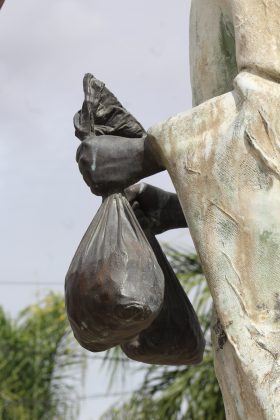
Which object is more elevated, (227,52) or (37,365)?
(227,52)

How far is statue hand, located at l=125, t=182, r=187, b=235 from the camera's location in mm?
2965

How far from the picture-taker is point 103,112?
2863mm

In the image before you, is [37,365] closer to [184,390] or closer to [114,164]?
[184,390]

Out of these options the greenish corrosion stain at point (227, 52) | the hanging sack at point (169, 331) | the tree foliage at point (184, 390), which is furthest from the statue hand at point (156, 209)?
the tree foliage at point (184, 390)

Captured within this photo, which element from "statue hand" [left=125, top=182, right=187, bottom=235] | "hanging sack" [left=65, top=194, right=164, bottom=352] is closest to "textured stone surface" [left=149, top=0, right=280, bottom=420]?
"hanging sack" [left=65, top=194, right=164, bottom=352]

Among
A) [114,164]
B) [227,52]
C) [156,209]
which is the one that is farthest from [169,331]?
[227,52]

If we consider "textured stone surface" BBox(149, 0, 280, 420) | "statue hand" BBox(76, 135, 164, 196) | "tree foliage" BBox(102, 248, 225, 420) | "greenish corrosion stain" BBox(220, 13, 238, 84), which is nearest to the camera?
"textured stone surface" BBox(149, 0, 280, 420)

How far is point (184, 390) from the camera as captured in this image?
29.3ft

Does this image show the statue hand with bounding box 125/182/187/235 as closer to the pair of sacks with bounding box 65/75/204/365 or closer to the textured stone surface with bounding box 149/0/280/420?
the pair of sacks with bounding box 65/75/204/365

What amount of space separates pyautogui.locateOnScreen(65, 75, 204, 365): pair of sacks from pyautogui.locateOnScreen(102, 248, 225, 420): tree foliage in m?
5.83

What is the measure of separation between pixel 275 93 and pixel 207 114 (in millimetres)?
144

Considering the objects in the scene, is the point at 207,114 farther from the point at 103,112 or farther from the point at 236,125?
the point at 103,112

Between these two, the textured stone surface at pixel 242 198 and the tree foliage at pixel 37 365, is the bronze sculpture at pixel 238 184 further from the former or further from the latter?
the tree foliage at pixel 37 365

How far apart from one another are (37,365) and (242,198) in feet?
25.5
